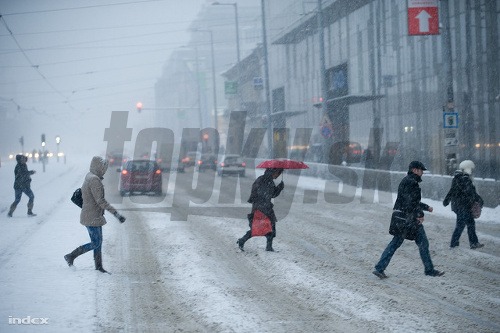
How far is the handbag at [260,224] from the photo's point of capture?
12.2 meters

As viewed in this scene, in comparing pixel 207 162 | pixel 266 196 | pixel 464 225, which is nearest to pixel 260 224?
pixel 266 196

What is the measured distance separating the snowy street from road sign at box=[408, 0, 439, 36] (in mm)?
6954

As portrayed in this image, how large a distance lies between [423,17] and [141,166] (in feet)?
42.5

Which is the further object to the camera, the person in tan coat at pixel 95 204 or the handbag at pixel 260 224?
the handbag at pixel 260 224

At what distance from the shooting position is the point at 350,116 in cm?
4747

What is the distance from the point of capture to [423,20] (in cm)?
2061

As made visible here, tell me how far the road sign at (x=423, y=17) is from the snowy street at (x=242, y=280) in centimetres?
695

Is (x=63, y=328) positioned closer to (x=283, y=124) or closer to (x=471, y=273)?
(x=471, y=273)

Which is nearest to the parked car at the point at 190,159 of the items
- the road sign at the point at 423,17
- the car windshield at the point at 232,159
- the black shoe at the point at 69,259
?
the car windshield at the point at 232,159

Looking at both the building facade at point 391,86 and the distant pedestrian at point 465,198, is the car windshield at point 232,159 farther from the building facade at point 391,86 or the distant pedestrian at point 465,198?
the distant pedestrian at point 465,198

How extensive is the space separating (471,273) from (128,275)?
5.73m

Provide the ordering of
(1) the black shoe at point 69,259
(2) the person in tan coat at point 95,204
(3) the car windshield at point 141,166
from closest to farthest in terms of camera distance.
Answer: (2) the person in tan coat at point 95,204 → (1) the black shoe at point 69,259 → (3) the car windshield at point 141,166

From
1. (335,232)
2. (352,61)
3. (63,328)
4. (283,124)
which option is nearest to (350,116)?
(352,61)

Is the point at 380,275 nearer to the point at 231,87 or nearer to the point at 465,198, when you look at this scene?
the point at 465,198
